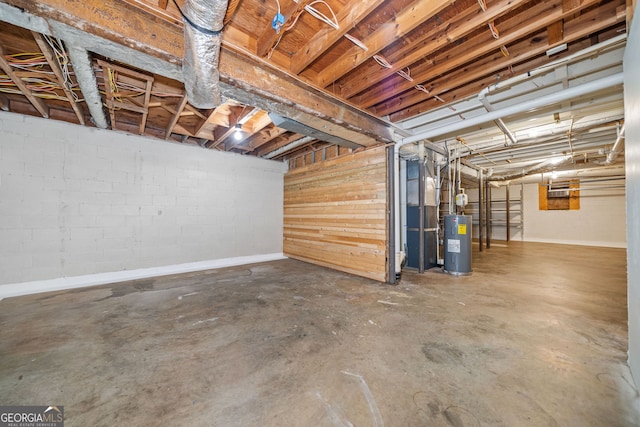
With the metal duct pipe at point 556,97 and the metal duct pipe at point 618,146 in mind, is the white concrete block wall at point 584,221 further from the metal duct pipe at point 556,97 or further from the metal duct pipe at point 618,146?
the metal duct pipe at point 556,97

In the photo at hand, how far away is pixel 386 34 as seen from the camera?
6.35 ft

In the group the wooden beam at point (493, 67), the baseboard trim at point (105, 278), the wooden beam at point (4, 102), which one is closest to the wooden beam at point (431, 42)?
the wooden beam at point (493, 67)

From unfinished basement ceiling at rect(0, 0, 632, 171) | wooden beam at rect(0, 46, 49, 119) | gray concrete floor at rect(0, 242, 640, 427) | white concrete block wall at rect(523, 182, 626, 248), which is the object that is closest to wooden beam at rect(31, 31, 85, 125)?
unfinished basement ceiling at rect(0, 0, 632, 171)

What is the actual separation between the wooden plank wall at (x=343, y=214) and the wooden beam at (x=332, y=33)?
2.08 metres

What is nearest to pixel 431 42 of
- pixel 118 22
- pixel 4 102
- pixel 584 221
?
pixel 118 22

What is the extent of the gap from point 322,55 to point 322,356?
108 inches

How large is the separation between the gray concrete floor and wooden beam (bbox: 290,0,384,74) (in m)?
2.58

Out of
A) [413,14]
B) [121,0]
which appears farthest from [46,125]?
[413,14]

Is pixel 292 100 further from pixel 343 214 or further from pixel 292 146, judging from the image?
pixel 343 214

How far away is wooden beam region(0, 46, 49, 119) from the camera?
2254 mm

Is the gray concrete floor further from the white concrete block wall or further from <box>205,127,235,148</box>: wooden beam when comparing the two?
the white concrete block wall

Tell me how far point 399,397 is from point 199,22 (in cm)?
262

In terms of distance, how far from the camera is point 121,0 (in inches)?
60.6

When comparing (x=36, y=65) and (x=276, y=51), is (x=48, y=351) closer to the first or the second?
(x=36, y=65)
